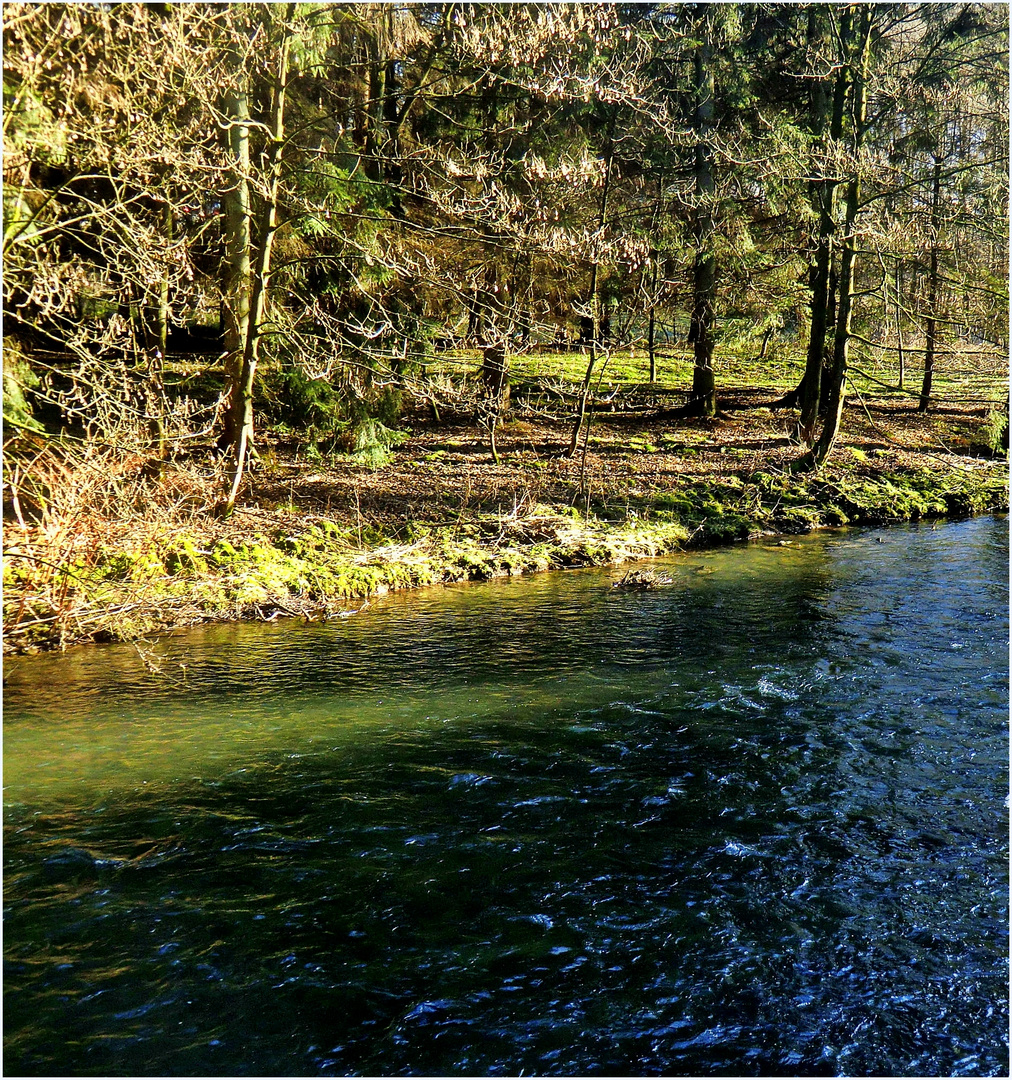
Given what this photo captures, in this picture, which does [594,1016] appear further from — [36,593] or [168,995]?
[36,593]

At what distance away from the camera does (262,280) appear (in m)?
12.7

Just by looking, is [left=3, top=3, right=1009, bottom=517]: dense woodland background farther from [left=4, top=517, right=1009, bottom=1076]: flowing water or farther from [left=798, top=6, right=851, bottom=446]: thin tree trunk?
[left=4, top=517, right=1009, bottom=1076]: flowing water

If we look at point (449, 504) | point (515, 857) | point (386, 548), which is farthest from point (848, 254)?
point (515, 857)

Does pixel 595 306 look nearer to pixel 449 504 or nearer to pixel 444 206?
pixel 449 504

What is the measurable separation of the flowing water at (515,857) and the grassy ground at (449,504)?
1.18 m

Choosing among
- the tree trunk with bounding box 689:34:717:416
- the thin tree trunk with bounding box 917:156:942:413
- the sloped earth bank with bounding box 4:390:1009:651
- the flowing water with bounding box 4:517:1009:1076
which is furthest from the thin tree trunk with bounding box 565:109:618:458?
the flowing water with bounding box 4:517:1009:1076

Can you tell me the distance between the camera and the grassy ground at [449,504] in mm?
9461

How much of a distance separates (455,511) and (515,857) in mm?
9524

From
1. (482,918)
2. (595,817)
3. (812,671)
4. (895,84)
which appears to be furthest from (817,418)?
(482,918)

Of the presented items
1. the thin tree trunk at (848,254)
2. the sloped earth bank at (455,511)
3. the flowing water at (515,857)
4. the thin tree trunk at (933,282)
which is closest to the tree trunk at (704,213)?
the sloped earth bank at (455,511)

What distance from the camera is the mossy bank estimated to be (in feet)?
31.1

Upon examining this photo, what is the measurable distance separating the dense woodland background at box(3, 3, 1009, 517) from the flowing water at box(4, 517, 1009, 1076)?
11.8ft

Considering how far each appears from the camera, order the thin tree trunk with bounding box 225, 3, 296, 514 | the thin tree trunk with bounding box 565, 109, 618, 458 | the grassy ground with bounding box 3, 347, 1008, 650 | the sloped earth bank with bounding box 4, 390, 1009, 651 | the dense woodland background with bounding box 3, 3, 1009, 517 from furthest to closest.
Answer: the thin tree trunk with bounding box 565, 109, 618, 458 < the thin tree trunk with bounding box 225, 3, 296, 514 < the sloped earth bank with bounding box 4, 390, 1009, 651 < the grassy ground with bounding box 3, 347, 1008, 650 < the dense woodland background with bounding box 3, 3, 1009, 517

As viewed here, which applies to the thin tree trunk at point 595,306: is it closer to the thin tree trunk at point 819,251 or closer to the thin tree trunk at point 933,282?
the thin tree trunk at point 819,251
